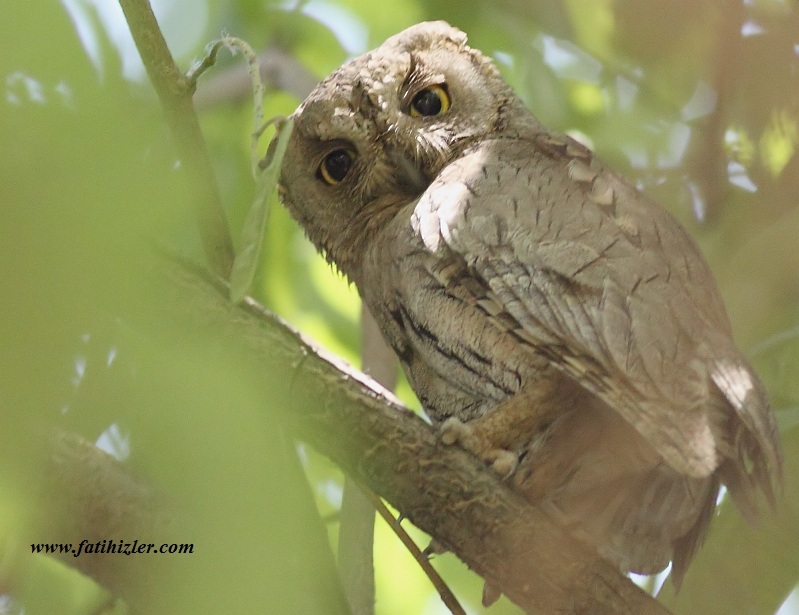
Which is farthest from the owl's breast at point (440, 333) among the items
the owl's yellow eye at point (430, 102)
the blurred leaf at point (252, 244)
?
the blurred leaf at point (252, 244)


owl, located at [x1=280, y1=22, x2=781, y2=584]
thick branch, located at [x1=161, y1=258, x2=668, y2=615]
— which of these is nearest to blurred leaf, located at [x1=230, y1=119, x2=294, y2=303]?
thick branch, located at [x1=161, y1=258, x2=668, y2=615]

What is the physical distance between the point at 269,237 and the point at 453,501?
198cm

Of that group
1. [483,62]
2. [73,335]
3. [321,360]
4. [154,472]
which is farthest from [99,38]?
[483,62]

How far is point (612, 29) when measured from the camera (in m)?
Result: 3.65

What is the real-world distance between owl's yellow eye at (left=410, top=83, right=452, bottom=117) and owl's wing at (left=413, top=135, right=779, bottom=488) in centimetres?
50

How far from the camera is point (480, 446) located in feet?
8.21

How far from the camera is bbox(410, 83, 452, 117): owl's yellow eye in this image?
327cm

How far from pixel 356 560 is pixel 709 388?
1172mm

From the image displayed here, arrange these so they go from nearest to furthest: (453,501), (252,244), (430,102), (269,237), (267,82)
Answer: (252,244)
(453,501)
(430,102)
(269,237)
(267,82)

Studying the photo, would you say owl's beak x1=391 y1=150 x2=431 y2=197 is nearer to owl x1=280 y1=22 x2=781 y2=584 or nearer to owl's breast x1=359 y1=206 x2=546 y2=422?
owl x1=280 y1=22 x2=781 y2=584

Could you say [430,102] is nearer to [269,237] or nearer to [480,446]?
[269,237]

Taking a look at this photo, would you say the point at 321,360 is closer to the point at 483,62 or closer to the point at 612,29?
the point at 483,62

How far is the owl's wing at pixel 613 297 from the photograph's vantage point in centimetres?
217

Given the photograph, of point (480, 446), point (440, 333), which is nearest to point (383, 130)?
point (440, 333)
